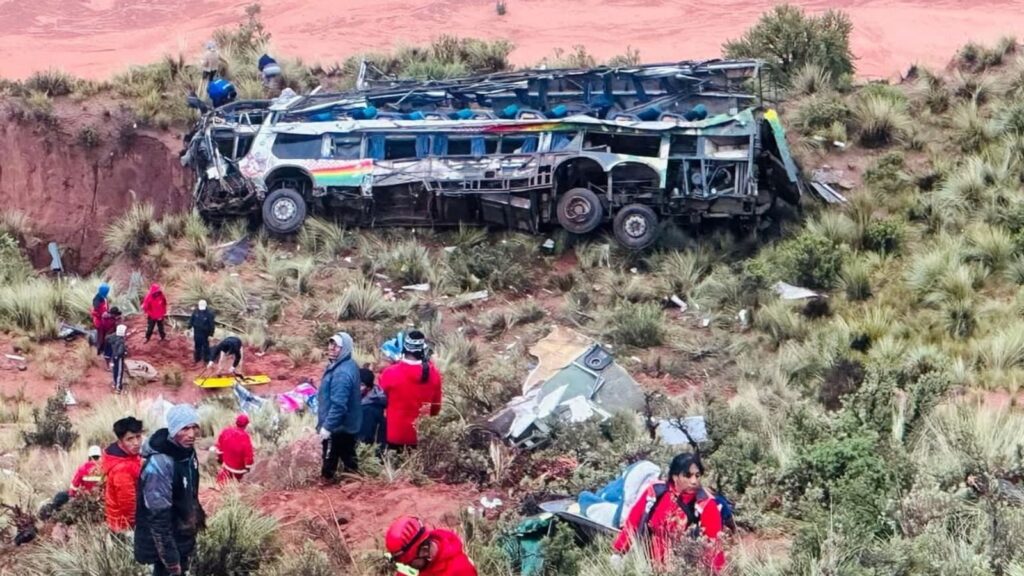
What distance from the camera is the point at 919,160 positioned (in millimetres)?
25516

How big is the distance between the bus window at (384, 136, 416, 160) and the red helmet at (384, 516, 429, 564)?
48.9 ft

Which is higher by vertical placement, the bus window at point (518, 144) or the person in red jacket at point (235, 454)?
the bus window at point (518, 144)

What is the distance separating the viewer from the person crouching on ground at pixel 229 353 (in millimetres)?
19625

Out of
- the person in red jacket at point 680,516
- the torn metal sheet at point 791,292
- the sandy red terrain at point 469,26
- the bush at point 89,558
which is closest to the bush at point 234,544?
the bush at point 89,558

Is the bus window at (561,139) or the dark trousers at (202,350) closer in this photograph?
the dark trousers at (202,350)

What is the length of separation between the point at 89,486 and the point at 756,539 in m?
4.96

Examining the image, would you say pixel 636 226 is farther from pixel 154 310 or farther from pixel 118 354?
pixel 118 354

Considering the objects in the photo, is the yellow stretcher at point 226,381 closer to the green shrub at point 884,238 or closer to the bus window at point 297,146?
the bus window at point 297,146

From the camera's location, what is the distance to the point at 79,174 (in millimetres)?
26797

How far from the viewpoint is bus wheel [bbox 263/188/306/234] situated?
23.9m

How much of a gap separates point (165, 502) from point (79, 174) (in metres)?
18.1

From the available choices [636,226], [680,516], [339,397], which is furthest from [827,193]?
[680,516]

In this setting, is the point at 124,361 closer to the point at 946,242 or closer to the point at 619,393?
the point at 619,393

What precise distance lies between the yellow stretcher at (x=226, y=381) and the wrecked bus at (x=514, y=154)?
4589 millimetres
